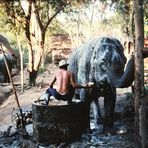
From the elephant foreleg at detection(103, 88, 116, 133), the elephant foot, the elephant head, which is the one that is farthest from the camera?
the elephant foreleg at detection(103, 88, 116, 133)

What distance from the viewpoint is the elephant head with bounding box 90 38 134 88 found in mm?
9289

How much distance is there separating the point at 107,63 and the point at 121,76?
2.53 ft

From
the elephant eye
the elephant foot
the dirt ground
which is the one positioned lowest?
the elephant foot

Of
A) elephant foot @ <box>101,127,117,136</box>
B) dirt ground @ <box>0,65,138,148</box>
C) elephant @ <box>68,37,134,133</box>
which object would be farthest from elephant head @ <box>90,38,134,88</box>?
dirt ground @ <box>0,65,138,148</box>

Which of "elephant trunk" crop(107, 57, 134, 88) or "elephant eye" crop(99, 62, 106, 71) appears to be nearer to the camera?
"elephant trunk" crop(107, 57, 134, 88)

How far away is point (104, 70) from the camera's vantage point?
9.79 m

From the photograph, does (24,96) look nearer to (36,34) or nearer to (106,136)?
(36,34)

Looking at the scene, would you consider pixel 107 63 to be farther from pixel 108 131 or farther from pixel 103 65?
pixel 108 131

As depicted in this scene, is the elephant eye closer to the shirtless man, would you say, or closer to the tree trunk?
the shirtless man

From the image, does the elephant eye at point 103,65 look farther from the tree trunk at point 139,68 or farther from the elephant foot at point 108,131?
the tree trunk at point 139,68

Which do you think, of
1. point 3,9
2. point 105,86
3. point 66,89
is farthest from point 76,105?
point 3,9

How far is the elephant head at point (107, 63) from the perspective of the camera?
9.29 m

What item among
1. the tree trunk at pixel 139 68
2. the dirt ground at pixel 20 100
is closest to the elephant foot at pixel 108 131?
the dirt ground at pixel 20 100

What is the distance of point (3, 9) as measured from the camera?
66.7ft
